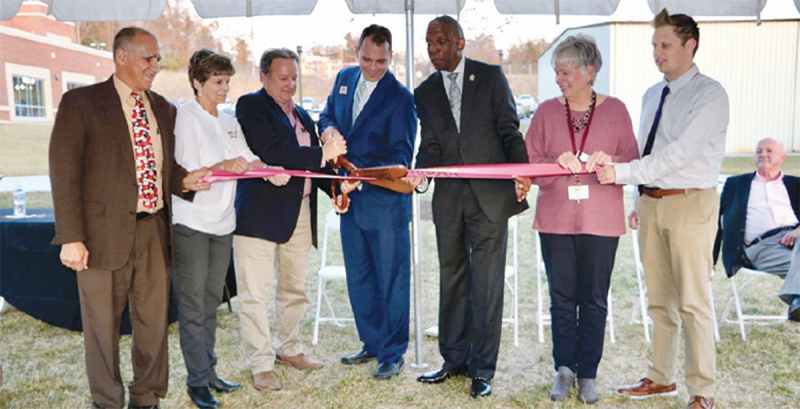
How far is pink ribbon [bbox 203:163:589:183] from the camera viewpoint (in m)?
3.52

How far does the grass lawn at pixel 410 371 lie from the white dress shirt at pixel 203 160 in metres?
1.09

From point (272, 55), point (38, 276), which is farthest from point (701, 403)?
point (38, 276)

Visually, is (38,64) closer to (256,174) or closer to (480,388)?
(256,174)

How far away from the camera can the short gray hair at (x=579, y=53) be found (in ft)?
11.4

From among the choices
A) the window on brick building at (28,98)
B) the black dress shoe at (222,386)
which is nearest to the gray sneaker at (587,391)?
the black dress shoe at (222,386)

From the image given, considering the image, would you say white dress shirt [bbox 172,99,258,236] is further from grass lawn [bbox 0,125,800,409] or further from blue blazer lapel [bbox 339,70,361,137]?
grass lawn [bbox 0,125,800,409]

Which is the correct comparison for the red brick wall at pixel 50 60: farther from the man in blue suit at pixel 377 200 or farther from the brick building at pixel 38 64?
the man in blue suit at pixel 377 200

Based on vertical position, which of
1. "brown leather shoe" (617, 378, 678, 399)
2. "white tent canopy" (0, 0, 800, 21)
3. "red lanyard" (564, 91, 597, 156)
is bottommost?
"brown leather shoe" (617, 378, 678, 399)

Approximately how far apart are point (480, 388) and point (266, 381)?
1306 mm

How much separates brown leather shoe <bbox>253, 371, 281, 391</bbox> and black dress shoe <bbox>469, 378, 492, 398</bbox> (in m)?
1.18

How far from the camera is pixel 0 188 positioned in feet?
46.3

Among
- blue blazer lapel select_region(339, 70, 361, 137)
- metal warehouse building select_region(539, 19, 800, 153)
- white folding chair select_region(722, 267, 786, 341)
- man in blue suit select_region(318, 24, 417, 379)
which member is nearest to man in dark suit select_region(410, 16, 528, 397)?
man in blue suit select_region(318, 24, 417, 379)

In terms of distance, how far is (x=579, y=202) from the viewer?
11.8 feet

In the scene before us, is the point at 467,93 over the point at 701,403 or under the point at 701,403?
over
